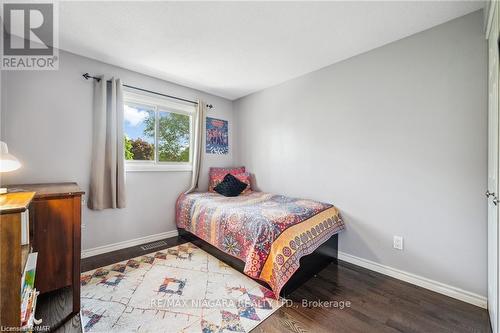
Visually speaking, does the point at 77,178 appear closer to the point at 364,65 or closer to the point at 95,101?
the point at 95,101

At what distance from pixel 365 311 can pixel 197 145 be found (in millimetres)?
2840

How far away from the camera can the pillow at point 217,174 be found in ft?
11.5

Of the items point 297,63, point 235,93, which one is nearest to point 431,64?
point 297,63

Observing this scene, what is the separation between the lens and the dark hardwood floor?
1.47 meters

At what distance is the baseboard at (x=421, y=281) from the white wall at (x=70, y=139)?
2599mm

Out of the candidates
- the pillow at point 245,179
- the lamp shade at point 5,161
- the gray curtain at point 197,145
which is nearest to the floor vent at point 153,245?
the gray curtain at point 197,145

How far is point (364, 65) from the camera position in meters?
2.35

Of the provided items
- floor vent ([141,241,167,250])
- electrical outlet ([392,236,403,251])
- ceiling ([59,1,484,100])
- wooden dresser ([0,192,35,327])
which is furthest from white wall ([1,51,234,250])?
electrical outlet ([392,236,403,251])

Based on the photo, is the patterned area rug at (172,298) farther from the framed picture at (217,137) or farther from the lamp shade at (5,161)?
the framed picture at (217,137)

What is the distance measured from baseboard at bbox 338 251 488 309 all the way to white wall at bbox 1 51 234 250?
8.53 feet

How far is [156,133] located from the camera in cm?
314

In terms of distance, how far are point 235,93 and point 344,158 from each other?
2162 mm

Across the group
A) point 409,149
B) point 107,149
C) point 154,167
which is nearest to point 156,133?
point 154,167

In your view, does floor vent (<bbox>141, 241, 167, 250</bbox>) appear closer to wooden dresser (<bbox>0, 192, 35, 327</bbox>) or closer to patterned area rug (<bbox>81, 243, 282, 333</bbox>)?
patterned area rug (<bbox>81, 243, 282, 333</bbox>)
